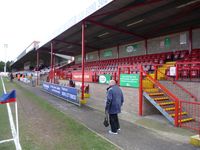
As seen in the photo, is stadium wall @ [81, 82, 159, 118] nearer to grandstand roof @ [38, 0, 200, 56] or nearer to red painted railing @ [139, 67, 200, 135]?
red painted railing @ [139, 67, 200, 135]

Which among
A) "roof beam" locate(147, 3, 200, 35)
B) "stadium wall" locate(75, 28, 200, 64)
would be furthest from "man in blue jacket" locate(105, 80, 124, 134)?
"stadium wall" locate(75, 28, 200, 64)

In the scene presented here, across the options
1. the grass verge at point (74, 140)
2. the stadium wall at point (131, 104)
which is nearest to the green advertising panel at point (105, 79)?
the stadium wall at point (131, 104)

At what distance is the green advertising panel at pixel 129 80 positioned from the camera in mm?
10011

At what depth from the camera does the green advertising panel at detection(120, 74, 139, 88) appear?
10.0 meters

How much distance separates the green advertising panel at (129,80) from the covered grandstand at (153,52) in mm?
50

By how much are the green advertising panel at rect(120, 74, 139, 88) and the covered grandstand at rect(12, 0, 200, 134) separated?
5 centimetres

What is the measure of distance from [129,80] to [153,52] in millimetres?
9374

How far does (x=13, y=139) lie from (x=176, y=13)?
11715 millimetres

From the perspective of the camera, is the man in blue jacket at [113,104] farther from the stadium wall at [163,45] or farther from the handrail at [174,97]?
the stadium wall at [163,45]

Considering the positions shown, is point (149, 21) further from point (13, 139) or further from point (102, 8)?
point (13, 139)

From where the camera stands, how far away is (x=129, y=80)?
34.4ft

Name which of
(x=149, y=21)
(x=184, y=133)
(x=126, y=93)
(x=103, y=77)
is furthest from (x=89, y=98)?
(x=184, y=133)

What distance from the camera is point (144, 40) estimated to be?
65.6ft

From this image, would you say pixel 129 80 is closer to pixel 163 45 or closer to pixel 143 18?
pixel 143 18
